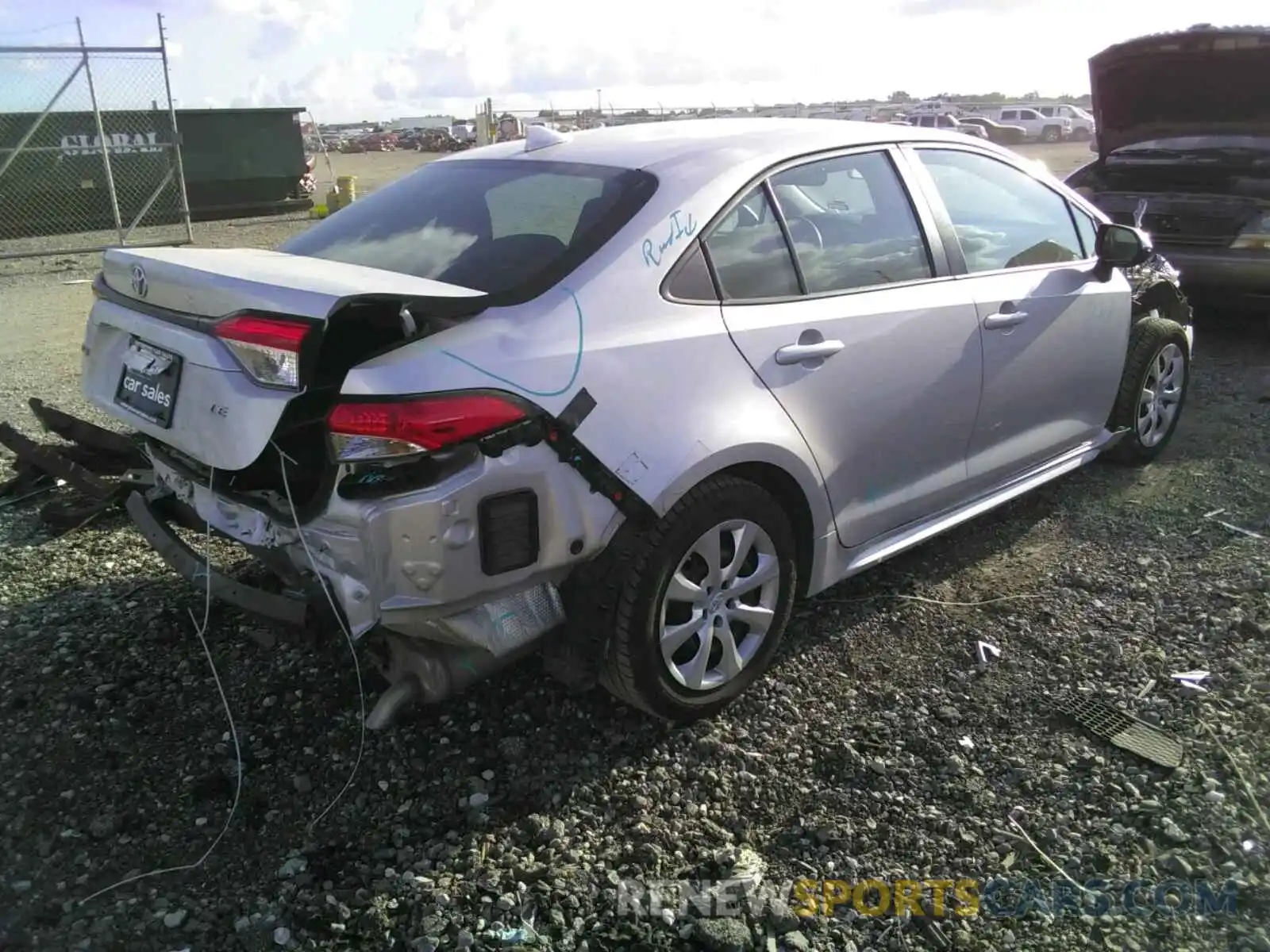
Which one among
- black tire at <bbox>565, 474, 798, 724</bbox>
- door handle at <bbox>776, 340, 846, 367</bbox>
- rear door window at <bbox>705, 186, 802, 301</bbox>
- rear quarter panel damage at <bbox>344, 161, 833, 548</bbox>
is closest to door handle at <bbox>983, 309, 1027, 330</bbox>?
door handle at <bbox>776, 340, 846, 367</bbox>

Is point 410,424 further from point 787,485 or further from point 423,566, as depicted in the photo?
point 787,485

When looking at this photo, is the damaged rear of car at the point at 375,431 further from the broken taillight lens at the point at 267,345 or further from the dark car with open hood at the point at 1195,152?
the dark car with open hood at the point at 1195,152

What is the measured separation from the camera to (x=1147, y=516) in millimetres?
4562

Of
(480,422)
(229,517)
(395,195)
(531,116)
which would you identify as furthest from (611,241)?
(531,116)

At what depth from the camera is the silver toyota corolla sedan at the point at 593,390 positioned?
246 centimetres

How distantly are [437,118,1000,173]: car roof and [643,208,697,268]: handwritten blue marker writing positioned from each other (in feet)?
0.79

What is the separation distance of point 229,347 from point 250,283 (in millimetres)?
170

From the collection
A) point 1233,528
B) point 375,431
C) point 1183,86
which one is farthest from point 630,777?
point 1183,86

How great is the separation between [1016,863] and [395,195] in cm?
282

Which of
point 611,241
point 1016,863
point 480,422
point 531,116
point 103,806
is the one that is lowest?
point 1016,863

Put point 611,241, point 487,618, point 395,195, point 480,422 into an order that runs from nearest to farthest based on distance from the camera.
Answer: point 480,422 → point 487,618 → point 611,241 → point 395,195

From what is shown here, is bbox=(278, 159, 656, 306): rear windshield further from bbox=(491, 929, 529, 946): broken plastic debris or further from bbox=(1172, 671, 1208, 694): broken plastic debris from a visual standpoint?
bbox=(1172, 671, 1208, 694): broken plastic debris

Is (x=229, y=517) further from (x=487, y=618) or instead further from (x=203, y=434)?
(x=487, y=618)

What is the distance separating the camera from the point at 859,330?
326cm
